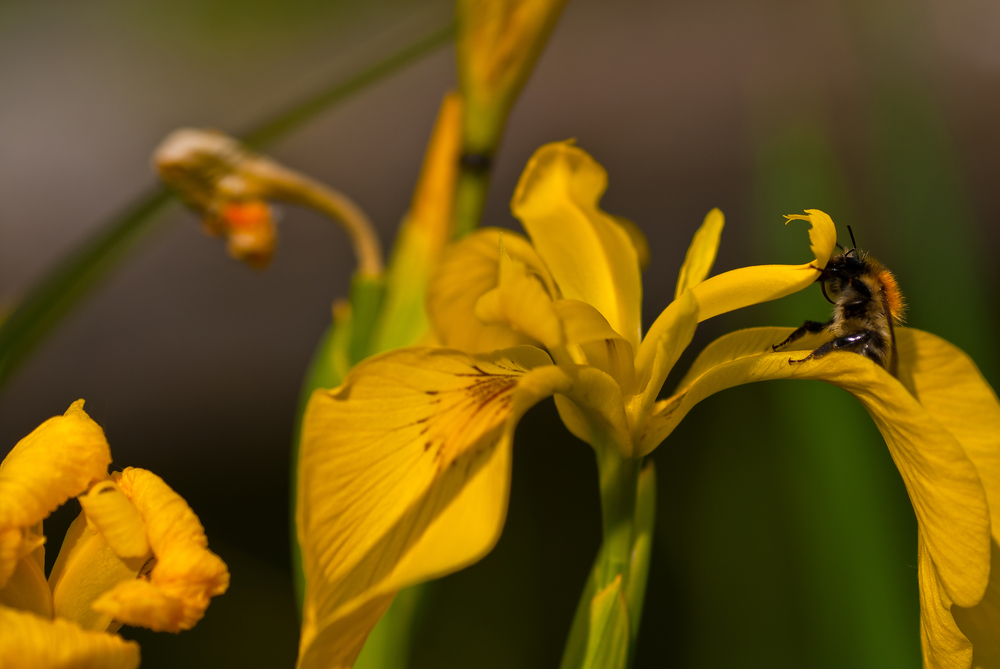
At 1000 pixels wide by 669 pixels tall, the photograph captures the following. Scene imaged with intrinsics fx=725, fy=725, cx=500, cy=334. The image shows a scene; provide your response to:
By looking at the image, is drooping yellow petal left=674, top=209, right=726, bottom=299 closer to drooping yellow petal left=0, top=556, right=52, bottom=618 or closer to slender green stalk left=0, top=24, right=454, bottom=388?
slender green stalk left=0, top=24, right=454, bottom=388

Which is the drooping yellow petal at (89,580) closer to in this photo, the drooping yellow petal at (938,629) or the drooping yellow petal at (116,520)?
the drooping yellow petal at (116,520)

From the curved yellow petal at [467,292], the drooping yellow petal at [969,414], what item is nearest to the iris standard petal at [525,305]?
the curved yellow petal at [467,292]

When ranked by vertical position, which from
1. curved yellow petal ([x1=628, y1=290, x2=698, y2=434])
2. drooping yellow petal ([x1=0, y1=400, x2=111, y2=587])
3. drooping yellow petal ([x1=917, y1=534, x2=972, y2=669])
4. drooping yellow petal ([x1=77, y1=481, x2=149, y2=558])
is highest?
drooping yellow petal ([x1=0, y1=400, x2=111, y2=587])

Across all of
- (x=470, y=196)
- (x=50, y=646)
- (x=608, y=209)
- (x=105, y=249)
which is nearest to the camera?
(x=50, y=646)

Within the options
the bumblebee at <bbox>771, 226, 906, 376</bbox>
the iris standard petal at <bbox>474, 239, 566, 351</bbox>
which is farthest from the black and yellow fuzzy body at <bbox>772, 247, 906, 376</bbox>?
the iris standard petal at <bbox>474, 239, 566, 351</bbox>

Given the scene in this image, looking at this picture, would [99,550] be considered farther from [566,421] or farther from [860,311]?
[860,311]

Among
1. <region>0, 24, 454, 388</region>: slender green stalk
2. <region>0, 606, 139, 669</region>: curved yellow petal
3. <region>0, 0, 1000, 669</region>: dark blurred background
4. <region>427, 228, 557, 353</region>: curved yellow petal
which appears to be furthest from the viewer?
<region>0, 0, 1000, 669</region>: dark blurred background

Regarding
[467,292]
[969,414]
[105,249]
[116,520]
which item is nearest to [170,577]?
[116,520]
